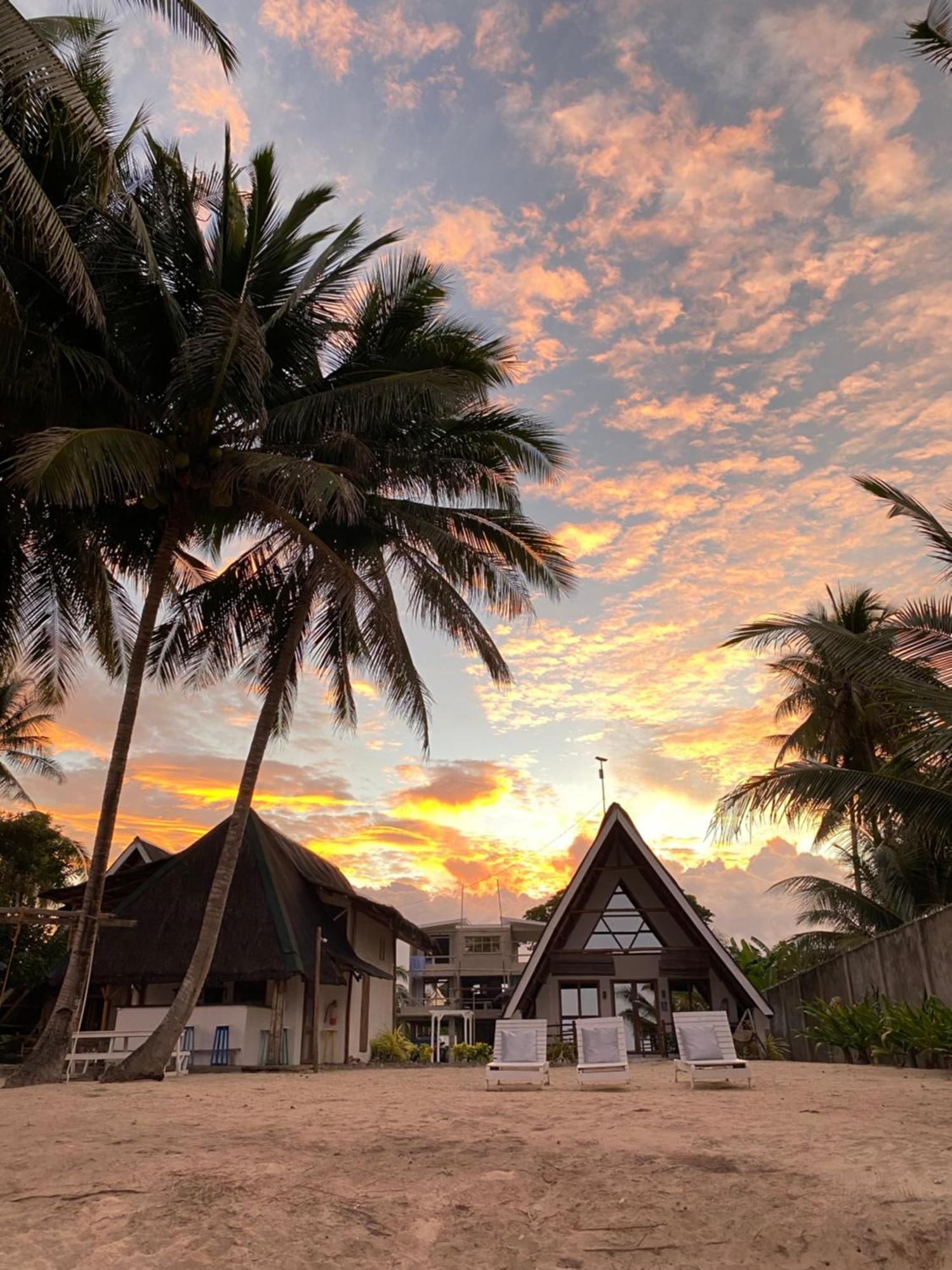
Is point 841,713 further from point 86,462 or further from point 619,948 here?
point 86,462

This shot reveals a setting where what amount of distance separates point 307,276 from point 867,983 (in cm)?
1421

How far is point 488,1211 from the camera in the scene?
174 inches

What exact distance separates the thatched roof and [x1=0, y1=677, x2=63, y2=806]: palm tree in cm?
997

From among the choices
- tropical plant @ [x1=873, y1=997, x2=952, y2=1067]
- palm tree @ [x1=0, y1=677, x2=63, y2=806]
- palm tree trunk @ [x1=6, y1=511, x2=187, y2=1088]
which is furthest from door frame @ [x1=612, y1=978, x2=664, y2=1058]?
palm tree @ [x1=0, y1=677, x2=63, y2=806]

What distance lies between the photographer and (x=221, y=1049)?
1673 cm

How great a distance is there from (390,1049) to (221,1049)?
7.29 m

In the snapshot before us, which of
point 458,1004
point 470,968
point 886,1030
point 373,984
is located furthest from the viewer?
point 470,968

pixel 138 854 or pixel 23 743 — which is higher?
pixel 23 743

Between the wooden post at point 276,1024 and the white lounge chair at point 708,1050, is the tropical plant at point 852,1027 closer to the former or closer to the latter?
the white lounge chair at point 708,1050

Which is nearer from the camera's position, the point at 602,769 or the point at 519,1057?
the point at 519,1057

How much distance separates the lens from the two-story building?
1548 inches

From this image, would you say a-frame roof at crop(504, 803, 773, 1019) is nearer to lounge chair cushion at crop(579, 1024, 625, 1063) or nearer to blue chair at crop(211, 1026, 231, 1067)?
blue chair at crop(211, 1026, 231, 1067)

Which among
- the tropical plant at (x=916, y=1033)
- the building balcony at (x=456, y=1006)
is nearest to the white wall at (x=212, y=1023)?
the tropical plant at (x=916, y=1033)

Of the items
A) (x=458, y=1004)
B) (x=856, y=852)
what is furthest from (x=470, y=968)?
(x=856, y=852)
